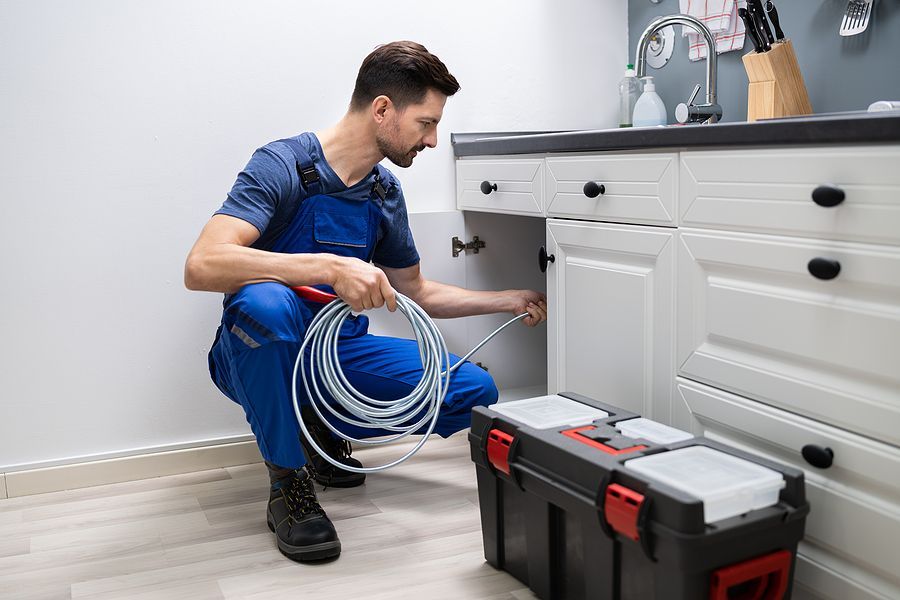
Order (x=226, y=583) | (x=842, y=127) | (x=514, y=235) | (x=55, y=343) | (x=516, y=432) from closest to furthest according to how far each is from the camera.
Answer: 1. (x=842, y=127)
2. (x=516, y=432)
3. (x=226, y=583)
4. (x=55, y=343)
5. (x=514, y=235)

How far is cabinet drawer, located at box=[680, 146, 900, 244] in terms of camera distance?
140cm

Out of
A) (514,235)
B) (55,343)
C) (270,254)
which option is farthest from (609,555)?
(55,343)

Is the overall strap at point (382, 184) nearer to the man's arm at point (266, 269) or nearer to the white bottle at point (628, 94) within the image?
the man's arm at point (266, 269)

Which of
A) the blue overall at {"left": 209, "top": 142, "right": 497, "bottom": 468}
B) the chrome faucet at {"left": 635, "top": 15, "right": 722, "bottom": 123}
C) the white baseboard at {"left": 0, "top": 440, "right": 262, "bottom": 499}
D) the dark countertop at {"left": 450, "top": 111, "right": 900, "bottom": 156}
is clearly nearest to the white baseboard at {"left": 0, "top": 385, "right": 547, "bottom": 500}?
the white baseboard at {"left": 0, "top": 440, "right": 262, "bottom": 499}

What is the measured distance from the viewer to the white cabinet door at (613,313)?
1952mm

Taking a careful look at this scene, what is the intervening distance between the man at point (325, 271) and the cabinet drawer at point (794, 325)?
71 cm

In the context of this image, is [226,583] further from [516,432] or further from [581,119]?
[581,119]

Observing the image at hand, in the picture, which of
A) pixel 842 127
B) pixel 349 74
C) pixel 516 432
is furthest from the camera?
pixel 349 74

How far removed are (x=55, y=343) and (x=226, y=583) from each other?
3.42 ft

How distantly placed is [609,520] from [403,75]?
4.27ft

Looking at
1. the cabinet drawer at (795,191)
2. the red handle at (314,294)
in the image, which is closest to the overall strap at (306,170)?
the red handle at (314,294)

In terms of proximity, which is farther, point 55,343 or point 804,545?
point 55,343

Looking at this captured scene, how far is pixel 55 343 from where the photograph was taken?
256cm

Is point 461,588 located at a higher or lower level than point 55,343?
lower
